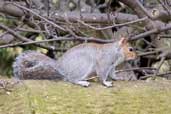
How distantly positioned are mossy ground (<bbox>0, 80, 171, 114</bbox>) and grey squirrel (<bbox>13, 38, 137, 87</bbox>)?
0.20 metres

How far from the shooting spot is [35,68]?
9.93ft

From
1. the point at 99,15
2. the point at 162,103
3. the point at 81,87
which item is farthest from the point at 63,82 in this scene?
the point at 99,15

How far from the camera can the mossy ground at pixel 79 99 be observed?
2.55m

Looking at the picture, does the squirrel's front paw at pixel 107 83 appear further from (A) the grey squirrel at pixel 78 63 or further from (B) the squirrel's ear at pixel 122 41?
(B) the squirrel's ear at pixel 122 41

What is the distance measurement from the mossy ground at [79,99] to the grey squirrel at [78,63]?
198 mm

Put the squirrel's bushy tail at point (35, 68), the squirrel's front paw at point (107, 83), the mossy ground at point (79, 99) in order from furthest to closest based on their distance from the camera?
the squirrel's bushy tail at point (35, 68)
the squirrel's front paw at point (107, 83)
the mossy ground at point (79, 99)

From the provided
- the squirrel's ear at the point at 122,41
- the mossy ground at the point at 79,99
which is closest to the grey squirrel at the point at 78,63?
the squirrel's ear at the point at 122,41

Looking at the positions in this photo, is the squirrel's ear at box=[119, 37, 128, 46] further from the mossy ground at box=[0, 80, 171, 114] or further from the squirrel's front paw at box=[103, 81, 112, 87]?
the mossy ground at box=[0, 80, 171, 114]

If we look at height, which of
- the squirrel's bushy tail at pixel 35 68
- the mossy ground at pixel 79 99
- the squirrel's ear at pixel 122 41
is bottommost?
the mossy ground at pixel 79 99

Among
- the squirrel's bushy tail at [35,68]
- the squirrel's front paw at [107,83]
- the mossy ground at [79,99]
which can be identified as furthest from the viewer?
the squirrel's bushy tail at [35,68]

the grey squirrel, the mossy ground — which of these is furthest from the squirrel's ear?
the mossy ground

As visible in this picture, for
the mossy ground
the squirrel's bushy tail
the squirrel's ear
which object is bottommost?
the mossy ground

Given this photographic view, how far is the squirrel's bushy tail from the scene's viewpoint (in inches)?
119

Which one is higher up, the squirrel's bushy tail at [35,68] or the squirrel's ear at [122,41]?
the squirrel's ear at [122,41]
